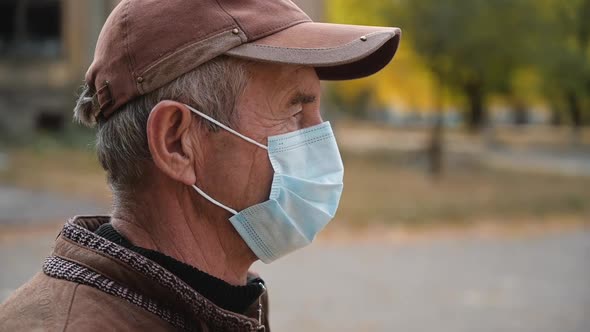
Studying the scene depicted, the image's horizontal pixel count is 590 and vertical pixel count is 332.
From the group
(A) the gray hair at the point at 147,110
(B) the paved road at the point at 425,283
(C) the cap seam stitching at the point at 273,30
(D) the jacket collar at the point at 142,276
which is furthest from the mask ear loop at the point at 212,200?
(B) the paved road at the point at 425,283

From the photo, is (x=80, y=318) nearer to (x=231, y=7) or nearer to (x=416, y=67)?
(x=231, y=7)

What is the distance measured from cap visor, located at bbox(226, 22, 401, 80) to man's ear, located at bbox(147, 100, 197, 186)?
178mm

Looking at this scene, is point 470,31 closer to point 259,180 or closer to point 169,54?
point 259,180

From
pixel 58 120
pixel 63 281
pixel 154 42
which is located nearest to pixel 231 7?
pixel 154 42

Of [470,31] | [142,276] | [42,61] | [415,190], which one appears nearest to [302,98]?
[142,276]

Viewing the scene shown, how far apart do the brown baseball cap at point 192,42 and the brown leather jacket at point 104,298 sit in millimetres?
349

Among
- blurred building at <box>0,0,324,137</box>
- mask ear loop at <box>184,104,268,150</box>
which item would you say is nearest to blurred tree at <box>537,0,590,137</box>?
blurred building at <box>0,0,324,137</box>

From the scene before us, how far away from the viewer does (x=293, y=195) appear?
2.16 metres

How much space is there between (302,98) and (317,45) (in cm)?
18

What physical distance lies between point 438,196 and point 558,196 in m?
2.37

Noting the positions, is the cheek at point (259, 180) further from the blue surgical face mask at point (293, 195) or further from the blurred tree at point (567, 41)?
the blurred tree at point (567, 41)

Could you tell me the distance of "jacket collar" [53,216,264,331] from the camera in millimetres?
1812

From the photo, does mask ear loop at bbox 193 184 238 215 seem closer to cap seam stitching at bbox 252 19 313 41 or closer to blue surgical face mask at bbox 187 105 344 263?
blue surgical face mask at bbox 187 105 344 263

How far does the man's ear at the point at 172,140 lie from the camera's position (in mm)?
1937
